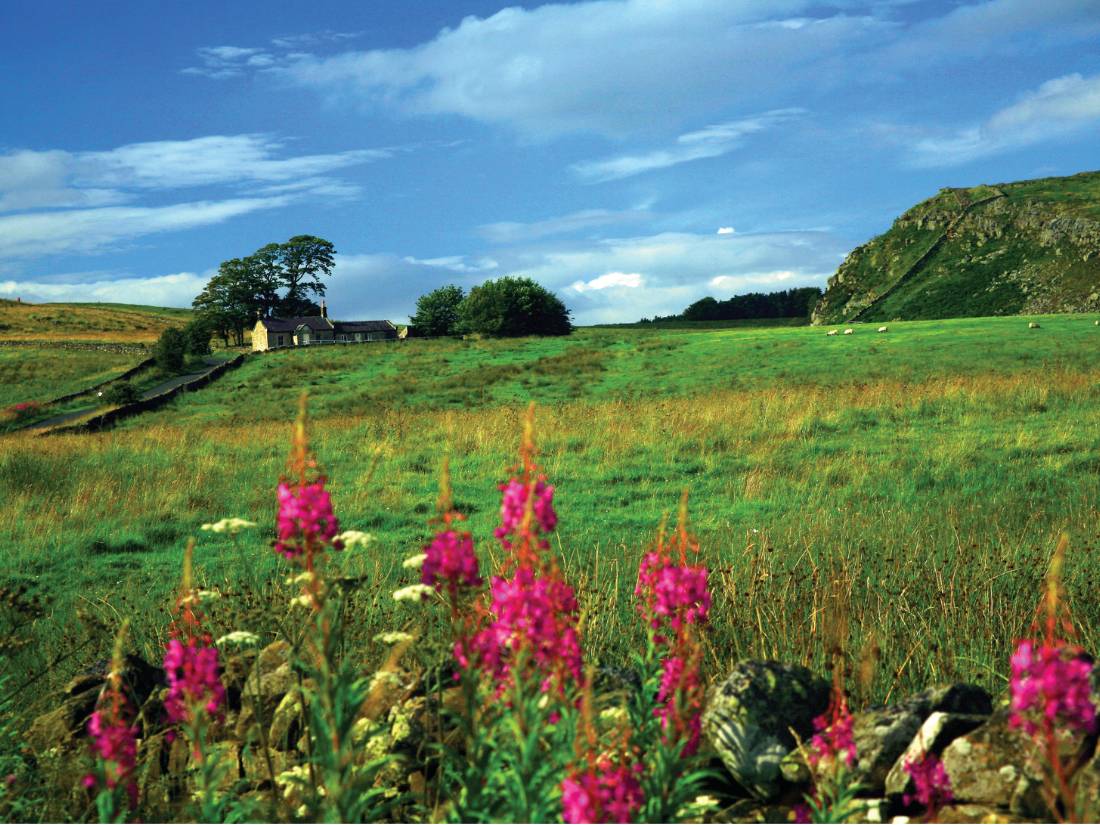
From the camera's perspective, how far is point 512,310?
81.3 metres

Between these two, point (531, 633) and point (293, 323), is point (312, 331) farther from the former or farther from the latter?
point (531, 633)

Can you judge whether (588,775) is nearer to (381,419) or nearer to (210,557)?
(210,557)

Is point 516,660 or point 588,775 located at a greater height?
point 516,660

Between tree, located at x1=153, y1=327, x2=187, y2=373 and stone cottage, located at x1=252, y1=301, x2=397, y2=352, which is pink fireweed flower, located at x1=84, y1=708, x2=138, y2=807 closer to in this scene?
tree, located at x1=153, y1=327, x2=187, y2=373

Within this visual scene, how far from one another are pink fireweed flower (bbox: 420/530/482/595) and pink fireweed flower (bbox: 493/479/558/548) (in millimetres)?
144

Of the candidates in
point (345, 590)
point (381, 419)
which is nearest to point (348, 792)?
point (345, 590)

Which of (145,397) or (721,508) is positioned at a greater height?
(145,397)

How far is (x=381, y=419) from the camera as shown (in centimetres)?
2420

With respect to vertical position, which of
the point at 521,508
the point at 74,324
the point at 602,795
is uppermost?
the point at 74,324

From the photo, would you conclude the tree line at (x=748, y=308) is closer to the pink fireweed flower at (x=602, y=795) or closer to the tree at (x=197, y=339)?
the tree at (x=197, y=339)

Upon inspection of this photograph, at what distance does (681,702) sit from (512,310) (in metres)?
79.0

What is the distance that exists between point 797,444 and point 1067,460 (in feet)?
15.7

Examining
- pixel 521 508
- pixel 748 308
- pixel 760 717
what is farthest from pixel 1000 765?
pixel 748 308

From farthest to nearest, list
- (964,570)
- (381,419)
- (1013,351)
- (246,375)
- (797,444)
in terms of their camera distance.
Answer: (246,375)
(1013,351)
(381,419)
(797,444)
(964,570)
